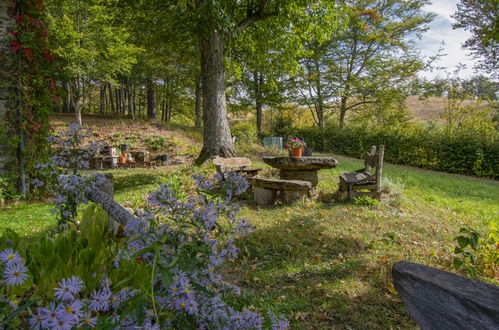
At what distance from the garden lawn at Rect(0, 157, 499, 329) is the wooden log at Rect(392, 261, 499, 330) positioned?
1.71m

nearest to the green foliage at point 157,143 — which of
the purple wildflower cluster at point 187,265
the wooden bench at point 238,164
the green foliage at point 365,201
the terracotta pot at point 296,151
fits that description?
the wooden bench at point 238,164

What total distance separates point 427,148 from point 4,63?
18.3 m

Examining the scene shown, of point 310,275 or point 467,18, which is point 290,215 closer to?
point 310,275

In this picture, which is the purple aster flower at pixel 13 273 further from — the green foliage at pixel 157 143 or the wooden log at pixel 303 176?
the green foliage at pixel 157 143

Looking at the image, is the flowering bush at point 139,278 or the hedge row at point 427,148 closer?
the flowering bush at point 139,278

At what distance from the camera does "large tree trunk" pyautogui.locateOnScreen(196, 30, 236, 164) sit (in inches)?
356

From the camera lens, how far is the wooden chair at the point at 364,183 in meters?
6.62

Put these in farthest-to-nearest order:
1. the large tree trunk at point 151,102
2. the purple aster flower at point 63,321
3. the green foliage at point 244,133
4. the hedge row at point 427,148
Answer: the large tree trunk at point 151,102 < the green foliage at point 244,133 < the hedge row at point 427,148 < the purple aster flower at point 63,321

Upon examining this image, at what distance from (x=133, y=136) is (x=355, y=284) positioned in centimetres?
1499

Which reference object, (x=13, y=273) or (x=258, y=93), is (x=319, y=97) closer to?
(x=258, y=93)

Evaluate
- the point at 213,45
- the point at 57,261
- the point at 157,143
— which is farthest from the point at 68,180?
the point at 157,143

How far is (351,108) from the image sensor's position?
903 inches

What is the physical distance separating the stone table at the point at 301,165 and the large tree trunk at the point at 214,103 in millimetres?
2242

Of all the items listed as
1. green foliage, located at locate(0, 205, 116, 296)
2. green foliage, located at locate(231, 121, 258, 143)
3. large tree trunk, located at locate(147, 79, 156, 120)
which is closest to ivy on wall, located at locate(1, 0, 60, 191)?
green foliage, located at locate(0, 205, 116, 296)
